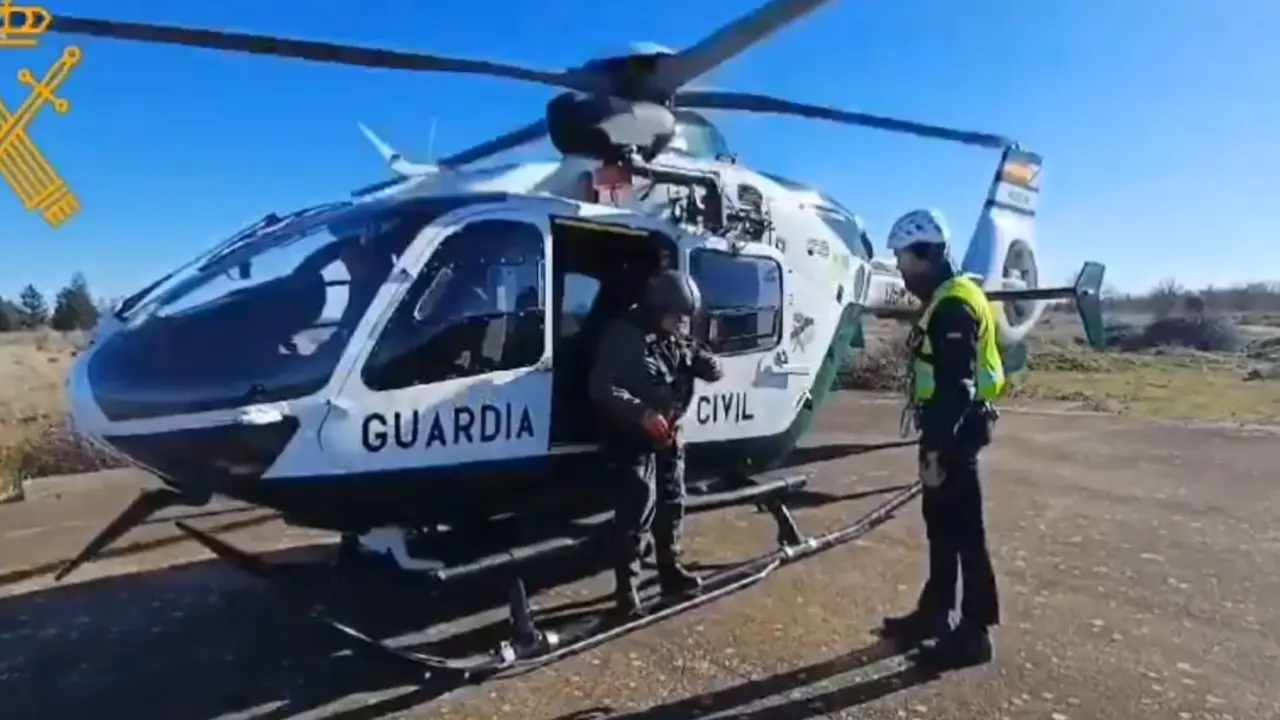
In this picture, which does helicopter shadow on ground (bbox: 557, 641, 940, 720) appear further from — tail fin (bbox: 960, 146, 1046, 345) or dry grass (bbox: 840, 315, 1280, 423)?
dry grass (bbox: 840, 315, 1280, 423)

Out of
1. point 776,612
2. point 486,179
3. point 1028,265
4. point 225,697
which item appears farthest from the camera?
point 1028,265

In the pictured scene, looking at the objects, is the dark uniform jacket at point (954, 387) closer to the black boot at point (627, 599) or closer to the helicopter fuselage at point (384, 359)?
the black boot at point (627, 599)

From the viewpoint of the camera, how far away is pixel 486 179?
6410 mm

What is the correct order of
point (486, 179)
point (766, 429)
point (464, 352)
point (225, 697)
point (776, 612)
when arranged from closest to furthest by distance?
point (225, 697)
point (464, 352)
point (776, 612)
point (486, 179)
point (766, 429)

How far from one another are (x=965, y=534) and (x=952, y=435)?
19.6 inches

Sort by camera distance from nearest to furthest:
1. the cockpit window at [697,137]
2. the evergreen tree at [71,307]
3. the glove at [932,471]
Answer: the glove at [932,471], the cockpit window at [697,137], the evergreen tree at [71,307]

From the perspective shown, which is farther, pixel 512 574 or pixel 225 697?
pixel 512 574

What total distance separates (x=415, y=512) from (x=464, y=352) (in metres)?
0.86

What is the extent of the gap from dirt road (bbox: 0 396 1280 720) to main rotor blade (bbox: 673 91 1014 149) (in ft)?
9.97

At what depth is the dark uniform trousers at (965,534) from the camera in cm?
512

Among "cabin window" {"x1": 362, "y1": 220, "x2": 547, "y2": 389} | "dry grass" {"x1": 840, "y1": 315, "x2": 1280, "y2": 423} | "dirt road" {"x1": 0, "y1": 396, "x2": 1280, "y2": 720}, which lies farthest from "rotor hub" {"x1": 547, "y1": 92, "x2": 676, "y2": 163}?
"dry grass" {"x1": 840, "y1": 315, "x2": 1280, "y2": 423}

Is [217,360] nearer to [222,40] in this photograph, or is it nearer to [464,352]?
[464,352]

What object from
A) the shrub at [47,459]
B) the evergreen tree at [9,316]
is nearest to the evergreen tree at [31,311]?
the evergreen tree at [9,316]

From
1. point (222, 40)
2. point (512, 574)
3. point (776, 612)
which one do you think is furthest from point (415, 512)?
point (222, 40)
